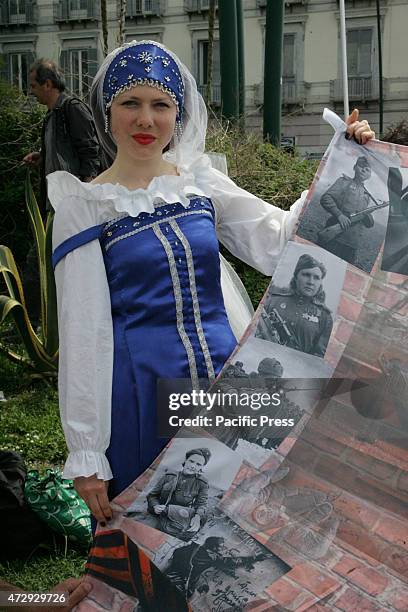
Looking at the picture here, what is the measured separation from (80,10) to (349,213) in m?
27.8

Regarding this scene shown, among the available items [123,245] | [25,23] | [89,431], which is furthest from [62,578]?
[25,23]

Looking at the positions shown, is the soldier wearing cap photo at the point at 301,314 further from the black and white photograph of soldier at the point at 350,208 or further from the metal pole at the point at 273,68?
the metal pole at the point at 273,68

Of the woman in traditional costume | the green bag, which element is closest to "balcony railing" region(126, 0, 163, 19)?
the green bag

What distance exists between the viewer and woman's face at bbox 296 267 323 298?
221 centimetres

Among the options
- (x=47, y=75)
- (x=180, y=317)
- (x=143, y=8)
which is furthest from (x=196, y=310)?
(x=143, y=8)

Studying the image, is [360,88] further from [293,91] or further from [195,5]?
[195,5]

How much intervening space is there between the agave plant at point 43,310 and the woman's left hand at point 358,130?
3.18m

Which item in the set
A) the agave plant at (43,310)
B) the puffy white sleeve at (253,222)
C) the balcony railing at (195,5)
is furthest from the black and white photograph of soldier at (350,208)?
the balcony railing at (195,5)

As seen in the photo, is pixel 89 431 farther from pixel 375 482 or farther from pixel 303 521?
pixel 375 482

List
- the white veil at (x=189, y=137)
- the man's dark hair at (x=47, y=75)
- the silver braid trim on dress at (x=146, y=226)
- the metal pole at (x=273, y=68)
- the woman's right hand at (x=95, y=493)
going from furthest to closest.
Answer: the metal pole at (x=273, y=68) → the man's dark hair at (x=47, y=75) → the white veil at (x=189, y=137) → the silver braid trim on dress at (x=146, y=226) → the woman's right hand at (x=95, y=493)

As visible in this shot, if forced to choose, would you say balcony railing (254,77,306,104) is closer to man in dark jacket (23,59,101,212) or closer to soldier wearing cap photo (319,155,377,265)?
man in dark jacket (23,59,101,212)

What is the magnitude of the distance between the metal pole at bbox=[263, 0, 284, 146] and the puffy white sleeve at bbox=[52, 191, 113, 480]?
7.06m

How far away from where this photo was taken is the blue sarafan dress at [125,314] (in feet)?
7.24

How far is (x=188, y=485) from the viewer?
215cm
